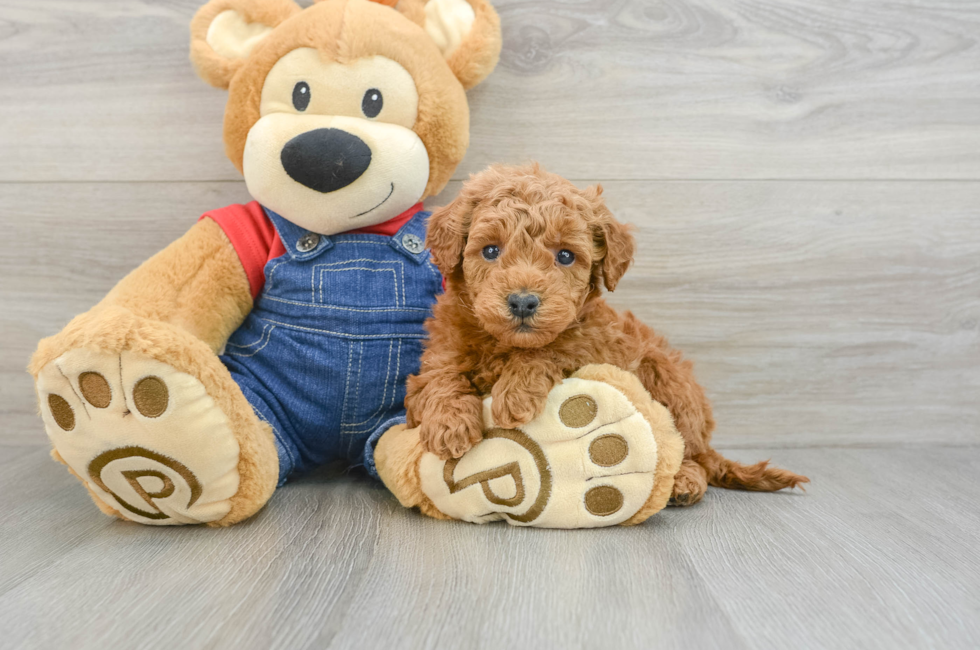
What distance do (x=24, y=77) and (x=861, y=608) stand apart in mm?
1521

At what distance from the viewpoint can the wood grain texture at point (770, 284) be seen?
126 centimetres

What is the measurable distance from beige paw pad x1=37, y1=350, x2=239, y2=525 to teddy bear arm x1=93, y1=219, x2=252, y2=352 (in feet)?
0.56

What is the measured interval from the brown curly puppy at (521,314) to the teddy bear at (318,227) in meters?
0.14

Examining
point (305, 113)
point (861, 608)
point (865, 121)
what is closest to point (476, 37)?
point (305, 113)

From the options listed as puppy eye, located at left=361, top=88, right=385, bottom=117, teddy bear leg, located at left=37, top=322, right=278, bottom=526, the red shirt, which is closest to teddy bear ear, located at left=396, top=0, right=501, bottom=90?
puppy eye, located at left=361, top=88, right=385, bottom=117

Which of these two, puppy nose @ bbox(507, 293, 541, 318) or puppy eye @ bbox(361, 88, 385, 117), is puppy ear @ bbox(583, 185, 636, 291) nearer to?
puppy nose @ bbox(507, 293, 541, 318)

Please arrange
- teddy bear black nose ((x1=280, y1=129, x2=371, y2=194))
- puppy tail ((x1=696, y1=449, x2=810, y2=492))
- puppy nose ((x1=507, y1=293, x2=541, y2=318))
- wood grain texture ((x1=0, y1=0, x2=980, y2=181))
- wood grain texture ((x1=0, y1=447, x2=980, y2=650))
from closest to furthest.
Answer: wood grain texture ((x1=0, y1=447, x2=980, y2=650)) → puppy nose ((x1=507, y1=293, x2=541, y2=318)) → teddy bear black nose ((x1=280, y1=129, x2=371, y2=194)) → puppy tail ((x1=696, y1=449, x2=810, y2=492)) → wood grain texture ((x1=0, y1=0, x2=980, y2=181))

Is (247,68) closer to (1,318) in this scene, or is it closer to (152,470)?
(152,470)

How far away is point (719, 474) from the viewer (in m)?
1.04

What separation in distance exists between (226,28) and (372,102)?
29cm

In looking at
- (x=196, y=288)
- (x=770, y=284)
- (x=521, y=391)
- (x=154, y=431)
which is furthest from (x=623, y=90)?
(x=154, y=431)

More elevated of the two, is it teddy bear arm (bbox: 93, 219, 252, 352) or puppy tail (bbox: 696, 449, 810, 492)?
teddy bear arm (bbox: 93, 219, 252, 352)

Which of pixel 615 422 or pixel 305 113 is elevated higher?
pixel 305 113

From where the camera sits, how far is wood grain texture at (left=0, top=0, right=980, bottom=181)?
48.3 inches
